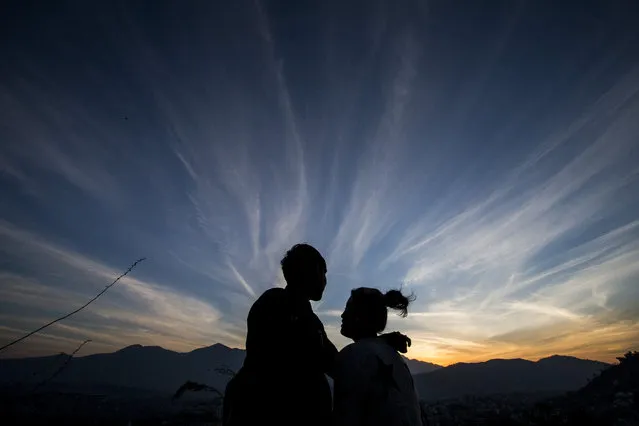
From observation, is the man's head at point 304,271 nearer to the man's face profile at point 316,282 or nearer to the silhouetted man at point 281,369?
the man's face profile at point 316,282

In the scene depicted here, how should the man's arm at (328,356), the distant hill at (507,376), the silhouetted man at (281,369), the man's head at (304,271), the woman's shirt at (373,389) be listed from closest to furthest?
1. the silhouetted man at (281,369)
2. the woman's shirt at (373,389)
3. the man's arm at (328,356)
4. the man's head at (304,271)
5. the distant hill at (507,376)

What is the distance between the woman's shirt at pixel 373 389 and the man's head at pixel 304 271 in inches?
26.4

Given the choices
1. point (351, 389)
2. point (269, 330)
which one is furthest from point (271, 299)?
point (351, 389)

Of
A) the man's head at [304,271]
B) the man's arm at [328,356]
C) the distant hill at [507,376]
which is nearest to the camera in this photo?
the man's arm at [328,356]

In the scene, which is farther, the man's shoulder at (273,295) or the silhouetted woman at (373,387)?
the man's shoulder at (273,295)

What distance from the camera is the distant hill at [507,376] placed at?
122125mm

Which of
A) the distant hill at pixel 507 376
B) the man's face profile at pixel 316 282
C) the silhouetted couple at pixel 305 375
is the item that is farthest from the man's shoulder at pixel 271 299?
the distant hill at pixel 507 376

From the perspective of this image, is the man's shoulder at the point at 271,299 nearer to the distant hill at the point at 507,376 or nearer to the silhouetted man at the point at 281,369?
the silhouetted man at the point at 281,369

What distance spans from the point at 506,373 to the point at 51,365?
166337mm

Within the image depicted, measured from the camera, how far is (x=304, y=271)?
10.7ft

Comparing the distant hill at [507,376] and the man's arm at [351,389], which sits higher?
the distant hill at [507,376]

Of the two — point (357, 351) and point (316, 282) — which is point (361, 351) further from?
point (316, 282)

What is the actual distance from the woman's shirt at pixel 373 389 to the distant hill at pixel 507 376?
446ft

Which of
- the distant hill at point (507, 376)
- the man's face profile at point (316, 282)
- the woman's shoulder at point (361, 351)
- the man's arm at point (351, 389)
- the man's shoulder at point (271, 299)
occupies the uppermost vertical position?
the distant hill at point (507, 376)
